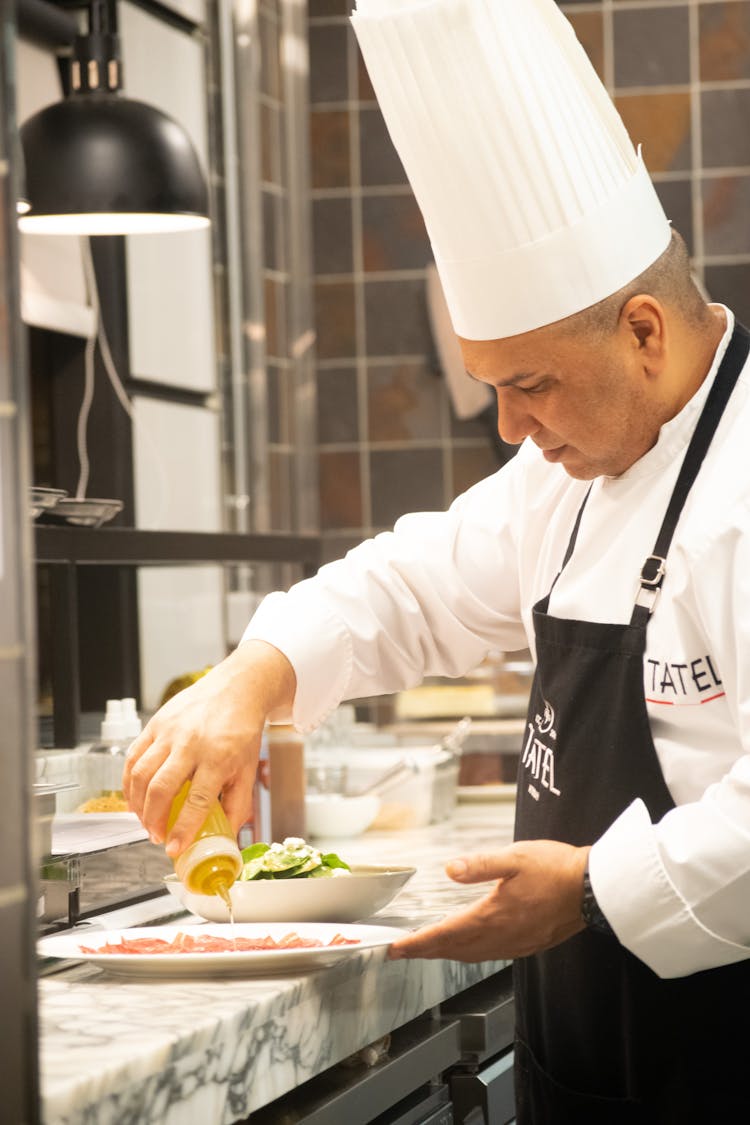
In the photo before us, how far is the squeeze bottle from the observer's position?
1.61 meters

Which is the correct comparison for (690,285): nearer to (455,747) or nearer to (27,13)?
(455,747)

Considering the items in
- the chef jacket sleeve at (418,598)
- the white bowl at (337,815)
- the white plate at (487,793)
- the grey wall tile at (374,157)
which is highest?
the grey wall tile at (374,157)

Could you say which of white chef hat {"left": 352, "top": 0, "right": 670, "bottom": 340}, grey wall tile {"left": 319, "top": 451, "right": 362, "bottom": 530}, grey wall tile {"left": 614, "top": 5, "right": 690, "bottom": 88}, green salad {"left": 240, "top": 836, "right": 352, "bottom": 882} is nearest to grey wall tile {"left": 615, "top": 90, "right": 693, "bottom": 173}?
grey wall tile {"left": 614, "top": 5, "right": 690, "bottom": 88}

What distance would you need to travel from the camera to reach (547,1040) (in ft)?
5.83

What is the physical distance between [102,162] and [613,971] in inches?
55.3

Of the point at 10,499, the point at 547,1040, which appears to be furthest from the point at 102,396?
the point at 10,499

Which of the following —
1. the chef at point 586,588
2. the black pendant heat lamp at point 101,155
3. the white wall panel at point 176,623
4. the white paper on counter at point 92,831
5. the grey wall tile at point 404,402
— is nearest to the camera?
the chef at point 586,588

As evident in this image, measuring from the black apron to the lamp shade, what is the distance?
988mm

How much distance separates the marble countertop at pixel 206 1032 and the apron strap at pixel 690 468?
472 mm

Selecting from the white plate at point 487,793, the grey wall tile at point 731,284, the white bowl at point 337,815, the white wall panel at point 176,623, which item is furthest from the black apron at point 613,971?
the grey wall tile at point 731,284

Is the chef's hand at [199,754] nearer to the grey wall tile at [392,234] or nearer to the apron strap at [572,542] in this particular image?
the apron strap at [572,542]

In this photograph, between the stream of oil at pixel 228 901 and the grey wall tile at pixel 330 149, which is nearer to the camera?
the stream of oil at pixel 228 901

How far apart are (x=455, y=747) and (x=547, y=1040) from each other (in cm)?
129

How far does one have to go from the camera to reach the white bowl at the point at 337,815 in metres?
2.71
